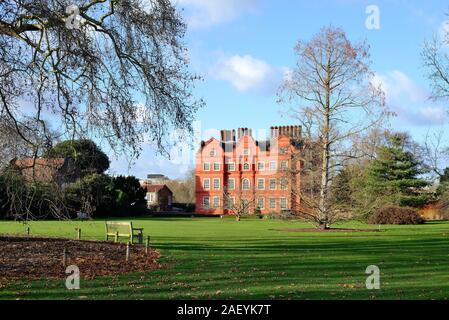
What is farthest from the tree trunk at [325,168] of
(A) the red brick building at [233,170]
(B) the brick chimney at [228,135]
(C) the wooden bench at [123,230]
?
(B) the brick chimney at [228,135]

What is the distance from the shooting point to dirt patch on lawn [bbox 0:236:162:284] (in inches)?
489

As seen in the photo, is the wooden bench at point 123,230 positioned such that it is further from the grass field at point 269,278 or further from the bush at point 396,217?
the bush at point 396,217

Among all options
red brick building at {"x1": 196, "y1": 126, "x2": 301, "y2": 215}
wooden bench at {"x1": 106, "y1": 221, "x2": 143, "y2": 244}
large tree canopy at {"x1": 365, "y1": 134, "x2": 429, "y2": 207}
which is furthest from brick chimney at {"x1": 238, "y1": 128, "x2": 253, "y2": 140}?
wooden bench at {"x1": 106, "y1": 221, "x2": 143, "y2": 244}

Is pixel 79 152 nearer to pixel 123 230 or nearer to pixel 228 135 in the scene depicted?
pixel 123 230

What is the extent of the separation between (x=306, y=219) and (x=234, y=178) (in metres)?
44.3

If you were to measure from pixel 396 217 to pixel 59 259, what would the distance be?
37666 millimetres

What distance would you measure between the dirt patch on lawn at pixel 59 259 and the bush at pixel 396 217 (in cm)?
3229

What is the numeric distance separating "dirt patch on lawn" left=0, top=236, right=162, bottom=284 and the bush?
32.3 m

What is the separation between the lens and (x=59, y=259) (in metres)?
14.6

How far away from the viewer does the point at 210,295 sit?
32.0ft

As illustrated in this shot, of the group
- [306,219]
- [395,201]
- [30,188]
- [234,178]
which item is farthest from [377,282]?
[234,178]

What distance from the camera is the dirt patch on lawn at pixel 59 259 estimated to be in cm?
1243

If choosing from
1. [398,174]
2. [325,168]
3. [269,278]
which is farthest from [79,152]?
[398,174]

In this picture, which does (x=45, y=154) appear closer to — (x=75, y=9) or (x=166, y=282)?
(x=75, y=9)
